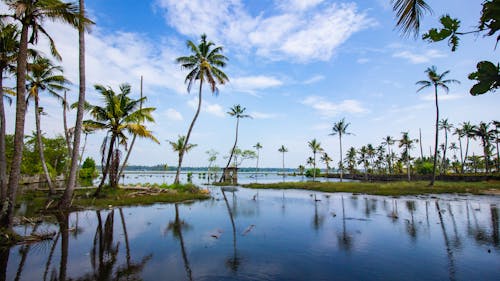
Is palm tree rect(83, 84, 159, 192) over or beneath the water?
over

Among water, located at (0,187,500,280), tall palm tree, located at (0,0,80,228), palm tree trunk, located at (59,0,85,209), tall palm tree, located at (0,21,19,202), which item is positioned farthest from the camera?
palm tree trunk, located at (59,0,85,209)

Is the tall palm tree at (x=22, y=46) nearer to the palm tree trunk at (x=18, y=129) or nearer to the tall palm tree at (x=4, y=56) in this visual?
the palm tree trunk at (x=18, y=129)

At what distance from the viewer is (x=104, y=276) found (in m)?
6.71

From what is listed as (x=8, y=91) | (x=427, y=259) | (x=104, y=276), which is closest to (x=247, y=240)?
(x=104, y=276)

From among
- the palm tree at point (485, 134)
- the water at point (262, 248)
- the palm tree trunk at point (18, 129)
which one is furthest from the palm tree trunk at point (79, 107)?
the palm tree at point (485, 134)

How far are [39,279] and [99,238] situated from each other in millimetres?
4012

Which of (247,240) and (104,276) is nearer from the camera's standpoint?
(104,276)

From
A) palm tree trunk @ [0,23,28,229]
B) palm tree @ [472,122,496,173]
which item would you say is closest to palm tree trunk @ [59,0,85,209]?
palm tree trunk @ [0,23,28,229]

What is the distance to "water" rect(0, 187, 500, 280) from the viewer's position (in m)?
7.14

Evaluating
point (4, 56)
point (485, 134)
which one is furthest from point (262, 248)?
point (485, 134)

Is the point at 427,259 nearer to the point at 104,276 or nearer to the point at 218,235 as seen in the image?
the point at 218,235

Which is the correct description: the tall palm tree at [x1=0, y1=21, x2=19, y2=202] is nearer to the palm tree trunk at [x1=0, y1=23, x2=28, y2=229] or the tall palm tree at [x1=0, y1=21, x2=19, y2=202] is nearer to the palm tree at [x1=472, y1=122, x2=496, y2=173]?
the palm tree trunk at [x1=0, y1=23, x2=28, y2=229]

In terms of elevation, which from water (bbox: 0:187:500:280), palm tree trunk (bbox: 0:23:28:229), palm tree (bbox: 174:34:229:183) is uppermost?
palm tree (bbox: 174:34:229:183)

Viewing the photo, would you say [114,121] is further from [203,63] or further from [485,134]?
[485,134]
